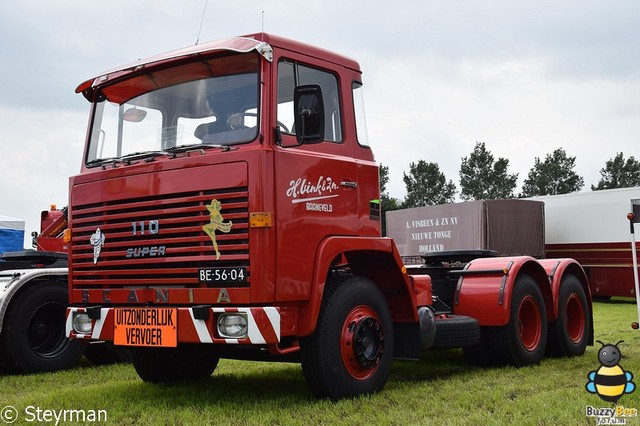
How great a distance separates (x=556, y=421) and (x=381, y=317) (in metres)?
1.80

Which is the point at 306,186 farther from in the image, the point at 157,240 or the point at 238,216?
the point at 157,240

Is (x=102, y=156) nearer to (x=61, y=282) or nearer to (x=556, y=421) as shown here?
(x=61, y=282)

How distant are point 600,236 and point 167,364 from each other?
55.2ft

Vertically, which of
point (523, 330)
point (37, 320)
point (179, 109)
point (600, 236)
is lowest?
point (523, 330)

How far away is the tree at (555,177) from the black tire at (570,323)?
55.8 m

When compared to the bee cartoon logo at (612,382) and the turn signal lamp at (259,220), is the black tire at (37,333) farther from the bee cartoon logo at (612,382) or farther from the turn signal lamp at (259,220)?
the bee cartoon logo at (612,382)

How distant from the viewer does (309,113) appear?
5.59 meters

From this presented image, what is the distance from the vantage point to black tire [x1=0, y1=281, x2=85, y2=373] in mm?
8086

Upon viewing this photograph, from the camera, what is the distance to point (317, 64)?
6.19 m

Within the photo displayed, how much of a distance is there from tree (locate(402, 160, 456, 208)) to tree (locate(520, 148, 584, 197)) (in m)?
7.01

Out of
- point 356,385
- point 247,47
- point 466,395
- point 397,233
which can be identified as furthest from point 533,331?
point 397,233

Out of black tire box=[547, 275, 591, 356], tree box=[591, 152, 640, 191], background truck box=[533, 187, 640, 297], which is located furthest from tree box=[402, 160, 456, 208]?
black tire box=[547, 275, 591, 356]

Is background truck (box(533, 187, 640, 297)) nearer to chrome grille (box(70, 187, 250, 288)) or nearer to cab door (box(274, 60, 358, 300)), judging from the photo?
cab door (box(274, 60, 358, 300))

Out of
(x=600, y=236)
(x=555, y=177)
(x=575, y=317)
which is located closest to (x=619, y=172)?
(x=555, y=177)
